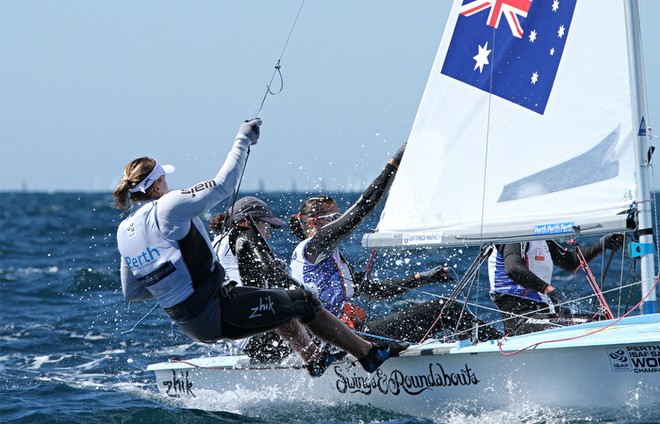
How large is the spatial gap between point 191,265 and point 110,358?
294 cm

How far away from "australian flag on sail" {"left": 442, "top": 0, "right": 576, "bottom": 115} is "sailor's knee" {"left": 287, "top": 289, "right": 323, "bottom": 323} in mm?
1297

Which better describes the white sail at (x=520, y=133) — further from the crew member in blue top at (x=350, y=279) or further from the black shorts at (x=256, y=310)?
the black shorts at (x=256, y=310)

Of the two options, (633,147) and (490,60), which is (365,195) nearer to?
(490,60)

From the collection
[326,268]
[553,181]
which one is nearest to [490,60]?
[553,181]

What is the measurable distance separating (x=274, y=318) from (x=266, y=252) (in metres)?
0.61

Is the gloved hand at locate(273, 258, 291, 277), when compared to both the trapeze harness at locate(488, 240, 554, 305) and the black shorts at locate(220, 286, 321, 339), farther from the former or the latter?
the trapeze harness at locate(488, 240, 554, 305)

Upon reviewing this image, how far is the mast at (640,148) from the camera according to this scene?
174 inches

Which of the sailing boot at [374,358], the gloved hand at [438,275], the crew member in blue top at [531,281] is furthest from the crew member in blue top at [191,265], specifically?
the crew member in blue top at [531,281]

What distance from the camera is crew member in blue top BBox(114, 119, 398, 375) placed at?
4.36 metres

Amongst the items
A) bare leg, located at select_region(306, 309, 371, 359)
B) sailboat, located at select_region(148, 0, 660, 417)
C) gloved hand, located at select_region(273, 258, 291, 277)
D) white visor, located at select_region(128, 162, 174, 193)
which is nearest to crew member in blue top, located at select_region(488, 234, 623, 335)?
sailboat, located at select_region(148, 0, 660, 417)

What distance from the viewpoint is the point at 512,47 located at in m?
4.75

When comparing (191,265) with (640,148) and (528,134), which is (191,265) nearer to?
(528,134)

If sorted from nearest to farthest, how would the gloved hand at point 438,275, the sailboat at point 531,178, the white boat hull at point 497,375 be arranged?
the white boat hull at point 497,375
the sailboat at point 531,178
the gloved hand at point 438,275

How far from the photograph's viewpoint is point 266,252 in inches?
203
